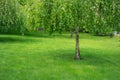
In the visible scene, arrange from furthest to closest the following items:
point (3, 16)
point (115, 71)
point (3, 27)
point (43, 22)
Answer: point (3, 27) → point (3, 16) → point (43, 22) → point (115, 71)

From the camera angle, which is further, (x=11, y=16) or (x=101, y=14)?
(x=11, y=16)

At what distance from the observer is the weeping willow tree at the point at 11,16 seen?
2092 cm

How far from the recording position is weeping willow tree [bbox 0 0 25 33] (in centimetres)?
2092

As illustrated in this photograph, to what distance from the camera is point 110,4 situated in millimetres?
13039

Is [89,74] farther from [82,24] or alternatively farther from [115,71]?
[82,24]

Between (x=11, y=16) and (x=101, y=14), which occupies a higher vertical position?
(x=101, y=14)

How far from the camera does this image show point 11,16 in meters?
22.3

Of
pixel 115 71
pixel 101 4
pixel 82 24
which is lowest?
pixel 115 71

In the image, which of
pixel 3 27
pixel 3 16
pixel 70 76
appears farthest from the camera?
pixel 3 27

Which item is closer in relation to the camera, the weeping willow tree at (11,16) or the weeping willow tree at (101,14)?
the weeping willow tree at (101,14)

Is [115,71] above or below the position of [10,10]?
below

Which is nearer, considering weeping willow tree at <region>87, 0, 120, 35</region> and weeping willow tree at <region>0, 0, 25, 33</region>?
weeping willow tree at <region>87, 0, 120, 35</region>

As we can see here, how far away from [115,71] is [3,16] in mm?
11012

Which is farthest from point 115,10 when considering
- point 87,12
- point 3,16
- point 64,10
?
point 3,16
